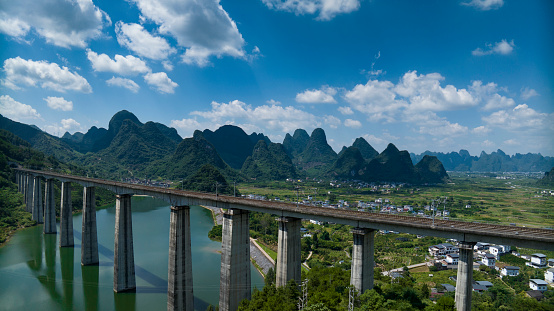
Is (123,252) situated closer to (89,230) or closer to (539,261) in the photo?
(89,230)

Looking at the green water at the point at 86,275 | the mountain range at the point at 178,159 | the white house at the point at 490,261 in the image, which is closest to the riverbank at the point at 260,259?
the green water at the point at 86,275

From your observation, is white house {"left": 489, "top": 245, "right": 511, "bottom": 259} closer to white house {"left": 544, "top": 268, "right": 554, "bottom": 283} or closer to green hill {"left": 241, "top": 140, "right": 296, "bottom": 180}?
white house {"left": 544, "top": 268, "right": 554, "bottom": 283}

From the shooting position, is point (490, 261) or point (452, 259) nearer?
point (490, 261)

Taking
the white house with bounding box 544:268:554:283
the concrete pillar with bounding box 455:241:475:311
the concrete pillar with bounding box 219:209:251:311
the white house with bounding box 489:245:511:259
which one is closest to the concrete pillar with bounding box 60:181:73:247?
the concrete pillar with bounding box 219:209:251:311

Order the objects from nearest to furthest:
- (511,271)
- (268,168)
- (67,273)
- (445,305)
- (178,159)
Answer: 1. (445,305)
2. (67,273)
3. (511,271)
4. (178,159)
5. (268,168)

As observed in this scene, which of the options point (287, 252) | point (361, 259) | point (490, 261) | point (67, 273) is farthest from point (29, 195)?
point (490, 261)

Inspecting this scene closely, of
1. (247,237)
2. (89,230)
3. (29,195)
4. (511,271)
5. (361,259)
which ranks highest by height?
(361,259)

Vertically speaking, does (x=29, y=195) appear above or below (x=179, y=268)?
above

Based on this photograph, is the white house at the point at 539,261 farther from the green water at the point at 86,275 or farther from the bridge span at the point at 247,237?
the green water at the point at 86,275
